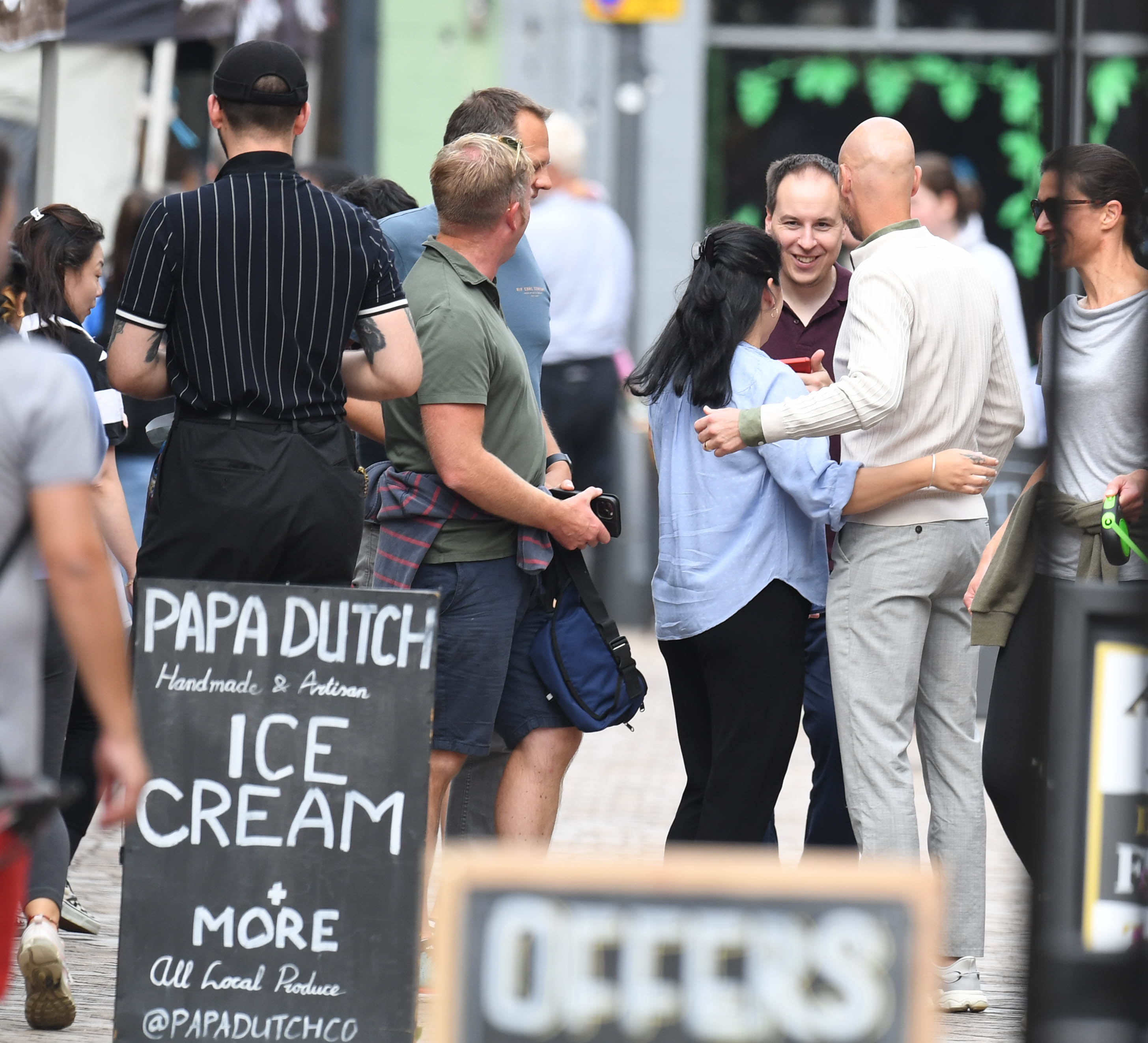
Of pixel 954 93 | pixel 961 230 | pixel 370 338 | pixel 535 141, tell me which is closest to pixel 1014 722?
pixel 370 338

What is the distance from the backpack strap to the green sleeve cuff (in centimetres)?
56

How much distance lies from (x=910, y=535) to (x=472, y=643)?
1.12 m

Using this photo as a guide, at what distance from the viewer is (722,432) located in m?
4.64

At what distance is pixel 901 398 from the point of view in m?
4.77

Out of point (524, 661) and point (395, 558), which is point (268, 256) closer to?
point (395, 558)

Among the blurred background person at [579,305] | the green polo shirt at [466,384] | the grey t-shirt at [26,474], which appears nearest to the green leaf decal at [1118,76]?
the green polo shirt at [466,384]

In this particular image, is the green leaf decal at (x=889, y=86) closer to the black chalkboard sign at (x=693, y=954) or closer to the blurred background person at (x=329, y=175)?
the blurred background person at (x=329, y=175)

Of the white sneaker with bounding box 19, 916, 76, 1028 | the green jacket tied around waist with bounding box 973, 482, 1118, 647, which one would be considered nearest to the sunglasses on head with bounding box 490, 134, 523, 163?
the green jacket tied around waist with bounding box 973, 482, 1118, 647

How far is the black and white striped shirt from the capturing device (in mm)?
4270

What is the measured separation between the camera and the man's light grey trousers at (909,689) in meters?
4.80

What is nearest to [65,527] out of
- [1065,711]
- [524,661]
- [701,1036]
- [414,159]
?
[701,1036]

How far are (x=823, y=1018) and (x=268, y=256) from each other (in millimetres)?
2395

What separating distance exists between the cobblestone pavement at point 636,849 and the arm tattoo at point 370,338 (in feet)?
3.98

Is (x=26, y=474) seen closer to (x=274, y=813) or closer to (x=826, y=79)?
(x=274, y=813)
